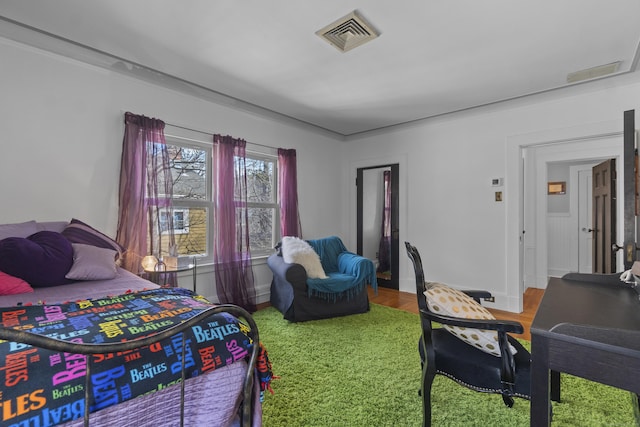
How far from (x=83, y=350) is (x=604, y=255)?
508 cm

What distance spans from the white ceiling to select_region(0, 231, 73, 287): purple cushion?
148cm

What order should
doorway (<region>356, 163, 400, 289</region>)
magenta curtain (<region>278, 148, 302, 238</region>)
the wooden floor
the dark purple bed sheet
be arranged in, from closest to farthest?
1. the dark purple bed sheet
2. the wooden floor
3. magenta curtain (<region>278, 148, 302, 238</region>)
4. doorway (<region>356, 163, 400, 289</region>)

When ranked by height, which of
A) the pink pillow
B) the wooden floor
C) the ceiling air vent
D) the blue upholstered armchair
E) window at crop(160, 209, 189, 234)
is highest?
the ceiling air vent

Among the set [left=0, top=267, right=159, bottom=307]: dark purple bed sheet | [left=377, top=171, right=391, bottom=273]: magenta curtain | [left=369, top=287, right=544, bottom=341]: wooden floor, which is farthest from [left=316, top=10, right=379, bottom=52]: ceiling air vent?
[left=369, top=287, right=544, bottom=341]: wooden floor

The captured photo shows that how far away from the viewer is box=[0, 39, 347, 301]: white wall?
2.27 metres

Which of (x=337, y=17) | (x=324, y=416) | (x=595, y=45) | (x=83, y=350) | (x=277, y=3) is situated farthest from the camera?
(x=595, y=45)

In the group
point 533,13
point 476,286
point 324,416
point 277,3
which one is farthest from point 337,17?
point 476,286

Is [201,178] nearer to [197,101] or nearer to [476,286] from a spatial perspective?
[197,101]

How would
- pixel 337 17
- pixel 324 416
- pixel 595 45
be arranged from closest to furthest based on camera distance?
pixel 324 416 < pixel 337 17 < pixel 595 45

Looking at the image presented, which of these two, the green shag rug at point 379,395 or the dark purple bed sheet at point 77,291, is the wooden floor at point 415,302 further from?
the dark purple bed sheet at point 77,291

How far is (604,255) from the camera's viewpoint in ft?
12.3

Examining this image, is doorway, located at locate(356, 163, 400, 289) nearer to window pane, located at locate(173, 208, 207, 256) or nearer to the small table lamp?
window pane, located at locate(173, 208, 207, 256)

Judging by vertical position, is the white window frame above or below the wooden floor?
above

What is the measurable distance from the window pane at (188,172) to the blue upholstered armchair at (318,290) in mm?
1155
